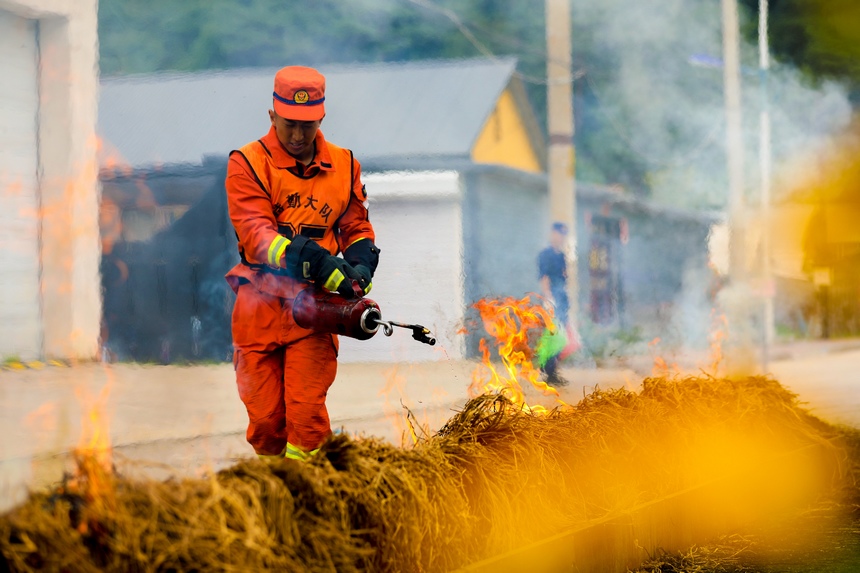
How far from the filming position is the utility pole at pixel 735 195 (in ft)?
51.5

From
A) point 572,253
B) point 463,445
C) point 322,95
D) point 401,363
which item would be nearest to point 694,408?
point 463,445

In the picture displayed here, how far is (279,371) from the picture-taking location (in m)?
4.77

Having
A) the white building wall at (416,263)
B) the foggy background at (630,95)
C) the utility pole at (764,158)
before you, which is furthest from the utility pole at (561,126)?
the utility pole at (764,158)

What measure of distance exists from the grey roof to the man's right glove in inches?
324

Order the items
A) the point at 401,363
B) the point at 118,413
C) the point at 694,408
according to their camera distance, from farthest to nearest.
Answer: the point at 401,363
the point at 118,413
the point at 694,408

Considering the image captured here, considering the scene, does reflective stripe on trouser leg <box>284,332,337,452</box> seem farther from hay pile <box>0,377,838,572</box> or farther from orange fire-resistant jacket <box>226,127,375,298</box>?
hay pile <box>0,377,838,572</box>

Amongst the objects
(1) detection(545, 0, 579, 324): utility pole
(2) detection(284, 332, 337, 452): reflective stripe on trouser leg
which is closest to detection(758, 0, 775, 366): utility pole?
(1) detection(545, 0, 579, 324): utility pole

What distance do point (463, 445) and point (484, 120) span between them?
1197cm

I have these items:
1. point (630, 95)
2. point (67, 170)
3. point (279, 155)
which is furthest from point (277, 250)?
point (630, 95)

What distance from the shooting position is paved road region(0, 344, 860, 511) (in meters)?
8.28

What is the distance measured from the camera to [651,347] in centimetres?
1425

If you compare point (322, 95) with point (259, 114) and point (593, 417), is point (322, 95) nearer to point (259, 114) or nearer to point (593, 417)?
point (593, 417)

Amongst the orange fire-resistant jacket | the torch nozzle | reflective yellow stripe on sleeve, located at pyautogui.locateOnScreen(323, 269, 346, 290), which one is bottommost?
the torch nozzle

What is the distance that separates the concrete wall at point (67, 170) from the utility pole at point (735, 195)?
8.15m
